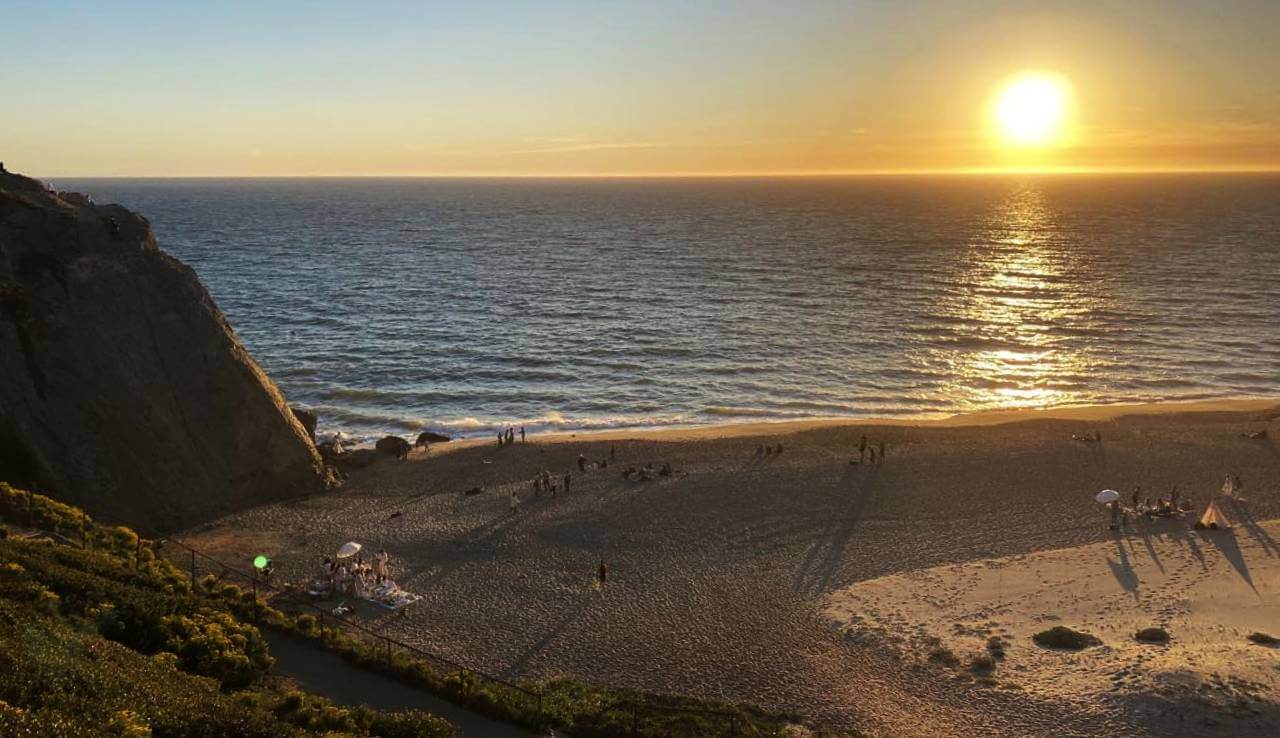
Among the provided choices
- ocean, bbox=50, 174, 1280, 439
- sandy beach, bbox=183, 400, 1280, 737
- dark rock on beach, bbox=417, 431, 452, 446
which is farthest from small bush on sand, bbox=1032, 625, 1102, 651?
dark rock on beach, bbox=417, 431, 452, 446

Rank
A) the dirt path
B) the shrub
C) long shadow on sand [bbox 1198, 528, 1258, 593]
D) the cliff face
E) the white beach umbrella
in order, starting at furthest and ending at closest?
the white beach umbrella
the cliff face
long shadow on sand [bbox 1198, 528, 1258, 593]
the dirt path
the shrub

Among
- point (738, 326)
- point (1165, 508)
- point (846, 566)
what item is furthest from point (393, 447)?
point (738, 326)

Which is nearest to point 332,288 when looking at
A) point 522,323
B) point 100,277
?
point 522,323

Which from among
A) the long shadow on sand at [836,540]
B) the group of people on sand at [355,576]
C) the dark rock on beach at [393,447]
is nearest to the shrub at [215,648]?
the group of people on sand at [355,576]

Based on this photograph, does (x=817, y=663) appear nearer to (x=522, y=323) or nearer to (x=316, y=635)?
(x=316, y=635)

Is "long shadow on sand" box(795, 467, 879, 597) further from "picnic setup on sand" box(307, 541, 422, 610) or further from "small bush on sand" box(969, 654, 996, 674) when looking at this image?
"picnic setup on sand" box(307, 541, 422, 610)

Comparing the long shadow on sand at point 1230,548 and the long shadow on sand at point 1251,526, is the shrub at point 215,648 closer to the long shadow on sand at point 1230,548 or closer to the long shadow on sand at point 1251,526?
the long shadow on sand at point 1230,548

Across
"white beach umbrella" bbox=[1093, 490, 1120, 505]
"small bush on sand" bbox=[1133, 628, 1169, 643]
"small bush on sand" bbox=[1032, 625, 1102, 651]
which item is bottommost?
"small bush on sand" bbox=[1032, 625, 1102, 651]
